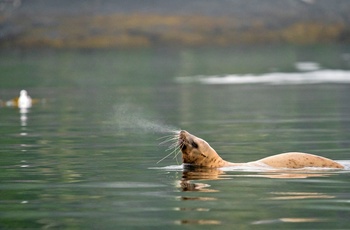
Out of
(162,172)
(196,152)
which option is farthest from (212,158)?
(162,172)

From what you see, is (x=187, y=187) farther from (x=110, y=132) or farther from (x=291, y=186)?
(x=110, y=132)

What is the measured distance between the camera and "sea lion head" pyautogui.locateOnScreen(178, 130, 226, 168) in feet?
78.6

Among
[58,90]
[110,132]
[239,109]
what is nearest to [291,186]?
[110,132]

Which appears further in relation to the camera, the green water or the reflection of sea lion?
the reflection of sea lion

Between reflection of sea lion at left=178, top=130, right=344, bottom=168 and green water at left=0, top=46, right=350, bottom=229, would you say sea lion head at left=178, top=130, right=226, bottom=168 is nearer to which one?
reflection of sea lion at left=178, top=130, right=344, bottom=168

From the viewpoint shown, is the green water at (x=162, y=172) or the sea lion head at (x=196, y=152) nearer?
the green water at (x=162, y=172)

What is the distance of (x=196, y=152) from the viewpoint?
24203 millimetres

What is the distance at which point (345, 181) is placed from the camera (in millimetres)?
22422

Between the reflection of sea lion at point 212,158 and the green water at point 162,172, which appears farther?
the reflection of sea lion at point 212,158

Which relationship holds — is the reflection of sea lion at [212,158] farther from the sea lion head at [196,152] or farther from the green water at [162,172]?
the green water at [162,172]

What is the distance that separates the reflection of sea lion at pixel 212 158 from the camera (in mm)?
24031

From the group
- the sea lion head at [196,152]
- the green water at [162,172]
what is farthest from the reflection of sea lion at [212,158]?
the green water at [162,172]

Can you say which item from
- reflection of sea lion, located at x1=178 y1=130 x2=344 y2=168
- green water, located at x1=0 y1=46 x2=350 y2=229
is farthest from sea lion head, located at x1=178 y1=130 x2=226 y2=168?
green water, located at x1=0 y1=46 x2=350 y2=229

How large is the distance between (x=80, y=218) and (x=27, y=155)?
9.64 meters
